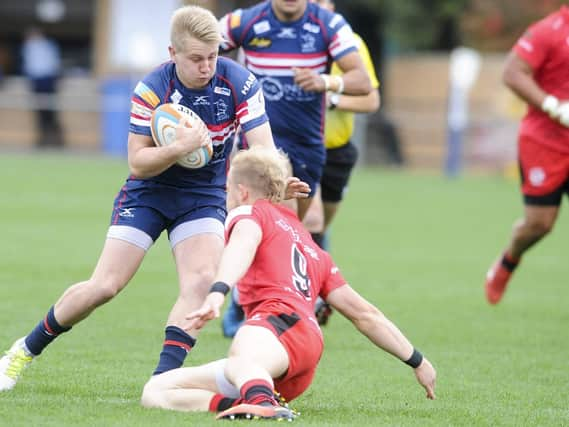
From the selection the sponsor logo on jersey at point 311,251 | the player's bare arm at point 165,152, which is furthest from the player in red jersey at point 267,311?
the player's bare arm at point 165,152

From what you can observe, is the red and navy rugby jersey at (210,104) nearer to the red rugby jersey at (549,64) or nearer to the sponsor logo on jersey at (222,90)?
the sponsor logo on jersey at (222,90)

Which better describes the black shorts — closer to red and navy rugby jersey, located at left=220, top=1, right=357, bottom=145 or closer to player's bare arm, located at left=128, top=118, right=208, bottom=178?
red and navy rugby jersey, located at left=220, top=1, right=357, bottom=145

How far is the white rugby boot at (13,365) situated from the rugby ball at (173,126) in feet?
3.92

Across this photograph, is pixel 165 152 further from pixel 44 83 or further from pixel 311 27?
pixel 44 83

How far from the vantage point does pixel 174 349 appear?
572 cm

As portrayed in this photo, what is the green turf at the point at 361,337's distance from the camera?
18.6 ft

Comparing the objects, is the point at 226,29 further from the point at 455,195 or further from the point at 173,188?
the point at 455,195

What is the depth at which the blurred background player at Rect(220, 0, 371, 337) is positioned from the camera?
7.95 m

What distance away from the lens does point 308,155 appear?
27.0 feet

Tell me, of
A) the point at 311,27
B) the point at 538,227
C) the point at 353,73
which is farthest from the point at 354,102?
the point at 538,227

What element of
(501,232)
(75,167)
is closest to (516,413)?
(501,232)

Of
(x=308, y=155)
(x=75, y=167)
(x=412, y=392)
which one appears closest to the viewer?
(x=412, y=392)

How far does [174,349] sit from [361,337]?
2.63 meters

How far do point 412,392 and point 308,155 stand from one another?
238 cm
